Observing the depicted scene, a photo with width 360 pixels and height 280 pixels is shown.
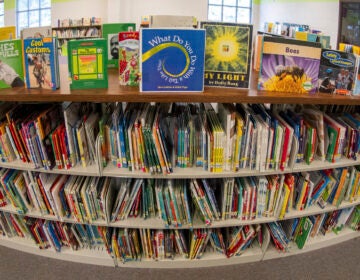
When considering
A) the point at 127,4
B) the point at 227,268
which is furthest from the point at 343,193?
the point at 127,4

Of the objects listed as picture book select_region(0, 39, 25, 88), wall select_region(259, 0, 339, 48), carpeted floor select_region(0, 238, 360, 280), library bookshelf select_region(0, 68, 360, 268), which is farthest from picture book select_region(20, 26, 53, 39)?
wall select_region(259, 0, 339, 48)

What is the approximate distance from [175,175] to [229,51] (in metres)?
0.78

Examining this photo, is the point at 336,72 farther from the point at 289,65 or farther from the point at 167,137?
the point at 167,137

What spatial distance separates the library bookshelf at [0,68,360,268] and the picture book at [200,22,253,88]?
9 centimetres

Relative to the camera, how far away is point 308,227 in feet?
7.04

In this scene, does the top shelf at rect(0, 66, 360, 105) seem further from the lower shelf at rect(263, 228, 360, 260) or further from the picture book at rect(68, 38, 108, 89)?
the lower shelf at rect(263, 228, 360, 260)

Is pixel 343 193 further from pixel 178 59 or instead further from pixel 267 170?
pixel 178 59

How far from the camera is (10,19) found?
30.8ft

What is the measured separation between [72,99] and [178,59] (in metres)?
0.60

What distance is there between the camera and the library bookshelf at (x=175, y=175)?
5.22 feet

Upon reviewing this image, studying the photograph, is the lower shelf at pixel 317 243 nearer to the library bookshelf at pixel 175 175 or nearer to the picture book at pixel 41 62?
the library bookshelf at pixel 175 175

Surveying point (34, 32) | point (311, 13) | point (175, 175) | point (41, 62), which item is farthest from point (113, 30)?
point (311, 13)

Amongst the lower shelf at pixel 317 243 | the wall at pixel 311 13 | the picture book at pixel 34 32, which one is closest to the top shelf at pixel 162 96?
the picture book at pixel 34 32

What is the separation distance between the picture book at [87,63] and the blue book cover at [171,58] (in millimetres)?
240
